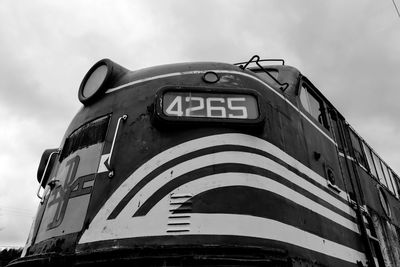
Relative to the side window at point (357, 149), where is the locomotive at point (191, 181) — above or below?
below

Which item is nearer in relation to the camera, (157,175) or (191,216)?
(191,216)

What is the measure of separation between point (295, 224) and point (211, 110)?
1.11m

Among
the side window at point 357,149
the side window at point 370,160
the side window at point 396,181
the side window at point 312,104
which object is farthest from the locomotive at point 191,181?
the side window at point 396,181

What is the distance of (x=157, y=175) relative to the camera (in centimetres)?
251

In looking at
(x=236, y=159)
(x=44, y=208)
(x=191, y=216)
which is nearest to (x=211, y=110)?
A: (x=236, y=159)

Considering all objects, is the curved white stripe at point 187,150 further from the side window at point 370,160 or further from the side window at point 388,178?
the side window at point 388,178

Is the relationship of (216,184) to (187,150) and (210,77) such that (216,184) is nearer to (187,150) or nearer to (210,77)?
(187,150)

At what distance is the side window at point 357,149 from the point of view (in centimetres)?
498

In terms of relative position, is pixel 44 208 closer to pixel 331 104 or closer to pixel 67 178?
pixel 67 178

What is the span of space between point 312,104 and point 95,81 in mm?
2636

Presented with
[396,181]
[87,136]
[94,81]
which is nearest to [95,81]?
[94,81]

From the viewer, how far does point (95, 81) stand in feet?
11.5

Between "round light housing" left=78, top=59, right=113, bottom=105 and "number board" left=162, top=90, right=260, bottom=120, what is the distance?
0.88m

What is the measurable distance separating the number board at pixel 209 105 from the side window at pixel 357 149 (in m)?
2.78
